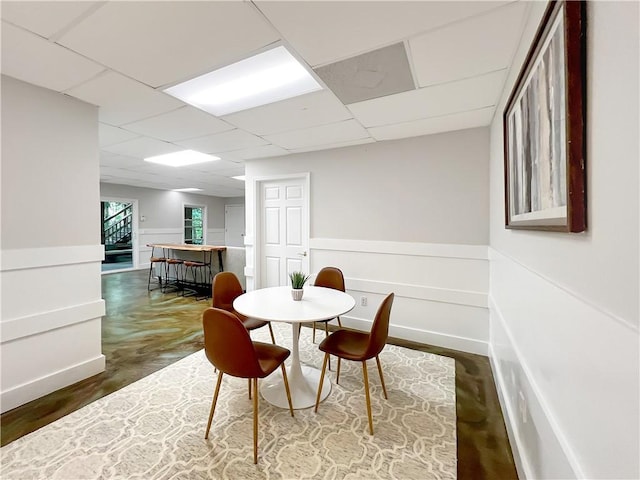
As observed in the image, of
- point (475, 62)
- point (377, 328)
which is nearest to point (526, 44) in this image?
point (475, 62)

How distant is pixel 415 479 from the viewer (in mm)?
1456

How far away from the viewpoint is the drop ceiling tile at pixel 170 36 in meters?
1.33

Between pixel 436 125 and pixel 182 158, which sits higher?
pixel 182 158

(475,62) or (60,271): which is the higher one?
(475,62)

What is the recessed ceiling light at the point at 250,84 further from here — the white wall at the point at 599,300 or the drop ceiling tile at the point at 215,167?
the drop ceiling tile at the point at 215,167

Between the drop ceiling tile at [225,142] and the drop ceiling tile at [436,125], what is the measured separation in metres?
1.40

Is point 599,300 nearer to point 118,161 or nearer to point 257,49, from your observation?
point 257,49

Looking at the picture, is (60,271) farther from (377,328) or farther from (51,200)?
(377,328)

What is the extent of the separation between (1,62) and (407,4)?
2499 mm

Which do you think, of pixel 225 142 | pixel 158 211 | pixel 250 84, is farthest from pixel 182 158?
pixel 158 211

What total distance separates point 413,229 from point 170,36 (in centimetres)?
274

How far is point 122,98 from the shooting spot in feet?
7.28

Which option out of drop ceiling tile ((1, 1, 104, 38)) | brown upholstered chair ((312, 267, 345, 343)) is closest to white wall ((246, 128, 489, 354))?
brown upholstered chair ((312, 267, 345, 343))

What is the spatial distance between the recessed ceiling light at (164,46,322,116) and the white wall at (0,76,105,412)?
3.12 ft
